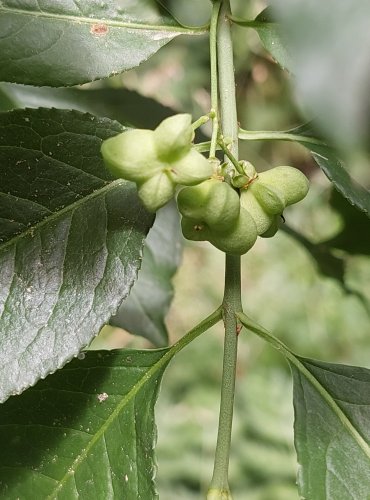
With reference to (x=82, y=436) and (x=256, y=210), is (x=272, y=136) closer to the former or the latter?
(x=256, y=210)

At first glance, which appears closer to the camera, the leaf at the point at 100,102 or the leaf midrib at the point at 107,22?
the leaf midrib at the point at 107,22

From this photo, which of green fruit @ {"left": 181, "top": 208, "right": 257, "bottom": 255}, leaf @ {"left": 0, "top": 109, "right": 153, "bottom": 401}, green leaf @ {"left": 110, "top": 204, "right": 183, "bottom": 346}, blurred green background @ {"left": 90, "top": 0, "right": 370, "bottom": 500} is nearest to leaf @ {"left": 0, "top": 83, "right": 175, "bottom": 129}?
green leaf @ {"left": 110, "top": 204, "right": 183, "bottom": 346}

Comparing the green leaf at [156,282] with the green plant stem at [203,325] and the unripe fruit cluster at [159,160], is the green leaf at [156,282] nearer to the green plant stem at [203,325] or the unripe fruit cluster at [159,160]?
the green plant stem at [203,325]

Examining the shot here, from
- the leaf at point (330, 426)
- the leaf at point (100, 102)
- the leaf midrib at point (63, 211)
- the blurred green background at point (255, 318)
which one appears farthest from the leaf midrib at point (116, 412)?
the blurred green background at point (255, 318)

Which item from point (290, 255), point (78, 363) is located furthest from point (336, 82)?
point (290, 255)

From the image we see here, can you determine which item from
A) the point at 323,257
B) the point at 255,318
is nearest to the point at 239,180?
the point at 323,257

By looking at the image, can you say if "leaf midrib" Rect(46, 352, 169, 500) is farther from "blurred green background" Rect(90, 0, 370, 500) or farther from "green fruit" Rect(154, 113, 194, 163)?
"blurred green background" Rect(90, 0, 370, 500)

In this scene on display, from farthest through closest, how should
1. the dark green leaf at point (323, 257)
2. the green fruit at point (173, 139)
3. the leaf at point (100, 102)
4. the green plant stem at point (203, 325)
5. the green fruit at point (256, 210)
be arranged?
the dark green leaf at point (323, 257) < the leaf at point (100, 102) < the green plant stem at point (203, 325) < the green fruit at point (256, 210) < the green fruit at point (173, 139)
